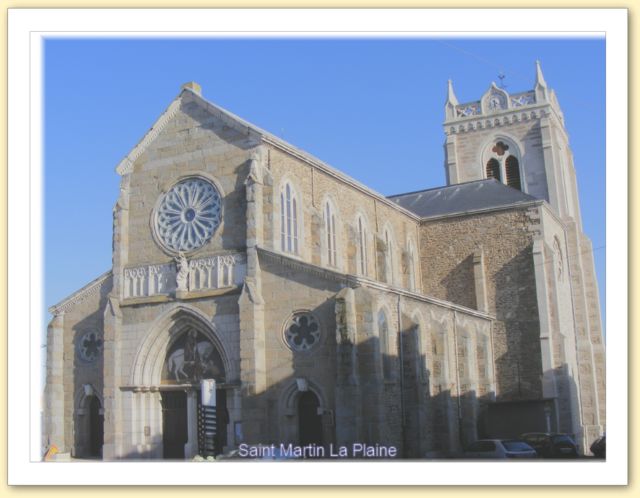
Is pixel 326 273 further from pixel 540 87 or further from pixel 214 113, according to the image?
pixel 540 87

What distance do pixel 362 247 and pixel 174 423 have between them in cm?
1092

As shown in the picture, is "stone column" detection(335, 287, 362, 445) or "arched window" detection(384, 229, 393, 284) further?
"arched window" detection(384, 229, 393, 284)

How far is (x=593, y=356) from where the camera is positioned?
41688 millimetres

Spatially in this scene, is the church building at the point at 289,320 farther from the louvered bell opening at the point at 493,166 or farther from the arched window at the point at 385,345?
the louvered bell opening at the point at 493,166

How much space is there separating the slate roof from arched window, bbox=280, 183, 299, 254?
517 inches

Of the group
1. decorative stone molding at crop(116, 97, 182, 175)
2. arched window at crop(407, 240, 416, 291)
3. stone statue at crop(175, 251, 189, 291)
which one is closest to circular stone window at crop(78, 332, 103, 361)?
stone statue at crop(175, 251, 189, 291)

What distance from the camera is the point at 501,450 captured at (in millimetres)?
24672

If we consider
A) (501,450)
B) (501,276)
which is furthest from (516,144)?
(501,450)

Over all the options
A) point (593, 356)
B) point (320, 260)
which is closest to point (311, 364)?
point (320, 260)

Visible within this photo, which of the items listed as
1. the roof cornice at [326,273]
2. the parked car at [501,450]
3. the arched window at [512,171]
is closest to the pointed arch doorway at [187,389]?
the roof cornice at [326,273]

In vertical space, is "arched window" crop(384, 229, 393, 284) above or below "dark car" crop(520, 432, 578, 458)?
above

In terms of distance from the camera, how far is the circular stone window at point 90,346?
30469mm

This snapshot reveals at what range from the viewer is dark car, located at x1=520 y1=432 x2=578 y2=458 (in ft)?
89.7

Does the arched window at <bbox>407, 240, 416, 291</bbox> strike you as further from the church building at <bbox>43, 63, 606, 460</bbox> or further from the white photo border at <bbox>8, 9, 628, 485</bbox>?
the white photo border at <bbox>8, 9, 628, 485</bbox>
